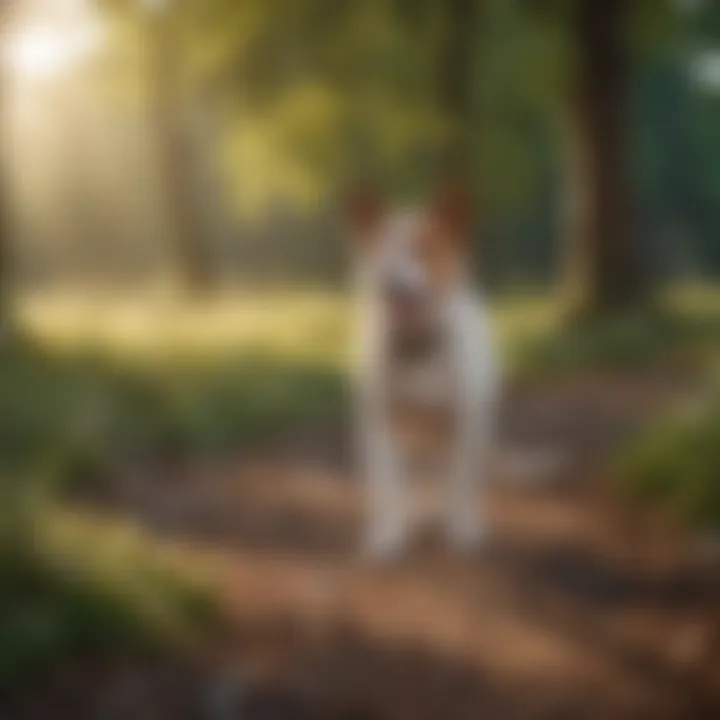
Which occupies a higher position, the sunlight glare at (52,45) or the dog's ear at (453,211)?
the sunlight glare at (52,45)

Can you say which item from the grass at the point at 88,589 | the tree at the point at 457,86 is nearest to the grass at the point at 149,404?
the grass at the point at 88,589

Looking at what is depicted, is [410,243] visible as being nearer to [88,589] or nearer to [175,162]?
[175,162]

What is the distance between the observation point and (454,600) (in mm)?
1279

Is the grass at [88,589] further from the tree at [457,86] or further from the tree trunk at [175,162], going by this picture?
the tree at [457,86]

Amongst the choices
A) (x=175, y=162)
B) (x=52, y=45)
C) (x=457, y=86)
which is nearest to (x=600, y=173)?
(x=457, y=86)

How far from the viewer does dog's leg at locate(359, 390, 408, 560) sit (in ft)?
4.19

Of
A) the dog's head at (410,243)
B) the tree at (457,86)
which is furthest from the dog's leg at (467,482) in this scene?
the tree at (457,86)

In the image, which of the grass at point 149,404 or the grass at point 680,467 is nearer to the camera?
the grass at point 149,404

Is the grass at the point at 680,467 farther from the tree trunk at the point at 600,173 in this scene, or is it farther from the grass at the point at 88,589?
the grass at the point at 88,589

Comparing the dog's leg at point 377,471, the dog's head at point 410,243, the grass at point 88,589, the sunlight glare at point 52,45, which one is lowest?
the grass at point 88,589

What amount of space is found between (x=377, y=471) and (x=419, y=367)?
4.0 inches

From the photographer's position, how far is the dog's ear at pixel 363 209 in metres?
1.24

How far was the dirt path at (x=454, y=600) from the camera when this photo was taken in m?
1.21

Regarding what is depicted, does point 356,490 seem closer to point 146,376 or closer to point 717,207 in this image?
point 146,376
